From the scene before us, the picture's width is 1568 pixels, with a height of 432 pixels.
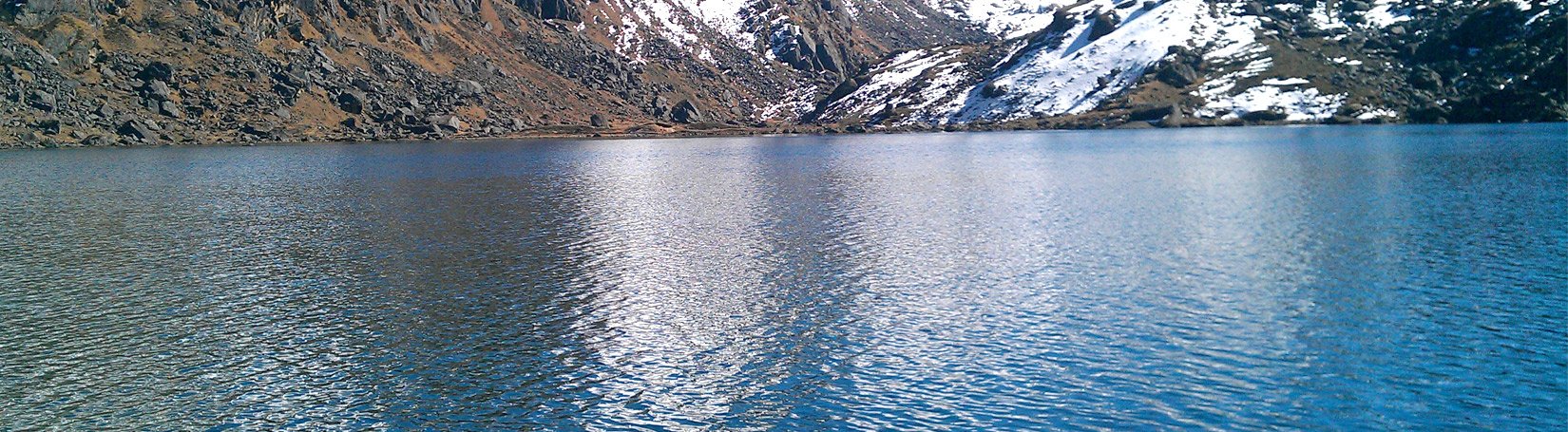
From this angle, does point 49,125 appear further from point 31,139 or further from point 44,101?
point 44,101

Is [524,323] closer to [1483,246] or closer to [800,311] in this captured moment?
[800,311]

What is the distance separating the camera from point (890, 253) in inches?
1861

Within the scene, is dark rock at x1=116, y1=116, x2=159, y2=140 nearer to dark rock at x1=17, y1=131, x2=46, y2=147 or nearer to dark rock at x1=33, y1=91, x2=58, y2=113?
dark rock at x1=33, y1=91, x2=58, y2=113

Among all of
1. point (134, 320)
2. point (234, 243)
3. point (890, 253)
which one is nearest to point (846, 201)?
point (890, 253)

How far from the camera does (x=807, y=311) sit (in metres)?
35.2

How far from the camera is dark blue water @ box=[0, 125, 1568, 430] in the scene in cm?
2430

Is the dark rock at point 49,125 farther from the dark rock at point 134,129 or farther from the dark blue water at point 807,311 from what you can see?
the dark blue water at point 807,311

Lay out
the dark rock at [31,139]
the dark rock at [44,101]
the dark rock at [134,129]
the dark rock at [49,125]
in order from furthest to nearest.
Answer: the dark rock at [134,129] < the dark rock at [44,101] < the dark rock at [49,125] < the dark rock at [31,139]

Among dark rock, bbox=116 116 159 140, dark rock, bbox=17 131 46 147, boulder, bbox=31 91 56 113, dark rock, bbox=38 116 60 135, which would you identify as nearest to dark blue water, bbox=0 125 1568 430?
dark rock, bbox=17 131 46 147

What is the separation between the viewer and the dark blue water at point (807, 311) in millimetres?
24297

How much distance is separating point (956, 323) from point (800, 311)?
5.45 metres

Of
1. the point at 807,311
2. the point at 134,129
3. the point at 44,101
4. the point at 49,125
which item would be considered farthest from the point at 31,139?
the point at 807,311

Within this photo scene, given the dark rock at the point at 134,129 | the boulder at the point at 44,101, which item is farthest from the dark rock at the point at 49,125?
the dark rock at the point at 134,129

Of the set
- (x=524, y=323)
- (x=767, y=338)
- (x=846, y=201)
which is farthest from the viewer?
(x=846, y=201)
